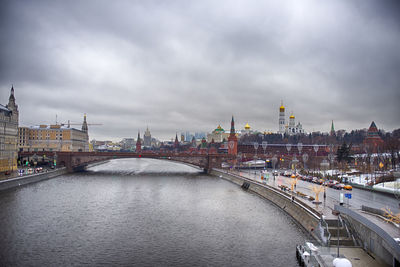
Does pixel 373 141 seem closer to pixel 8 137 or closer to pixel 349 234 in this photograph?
pixel 349 234

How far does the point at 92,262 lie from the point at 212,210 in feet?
65.5

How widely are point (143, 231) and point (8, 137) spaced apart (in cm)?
5269

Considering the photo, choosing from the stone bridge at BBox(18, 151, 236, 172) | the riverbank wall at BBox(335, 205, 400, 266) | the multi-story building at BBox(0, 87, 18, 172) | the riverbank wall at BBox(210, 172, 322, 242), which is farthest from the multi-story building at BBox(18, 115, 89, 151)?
the riverbank wall at BBox(335, 205, 400, 266)

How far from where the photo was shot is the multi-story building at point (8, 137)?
6650 cm

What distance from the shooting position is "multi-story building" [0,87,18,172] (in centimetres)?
6650

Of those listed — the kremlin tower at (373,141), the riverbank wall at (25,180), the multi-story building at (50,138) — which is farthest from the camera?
the multi-story building at (50,138)

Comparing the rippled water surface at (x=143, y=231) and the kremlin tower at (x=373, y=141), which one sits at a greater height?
the kremlin tower at (x=373, y=141)

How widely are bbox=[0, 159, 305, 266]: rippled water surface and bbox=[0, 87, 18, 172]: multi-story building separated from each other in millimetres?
19557

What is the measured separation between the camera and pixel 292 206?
35.6 meters

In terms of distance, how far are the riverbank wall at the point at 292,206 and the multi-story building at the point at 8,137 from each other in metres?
47.4

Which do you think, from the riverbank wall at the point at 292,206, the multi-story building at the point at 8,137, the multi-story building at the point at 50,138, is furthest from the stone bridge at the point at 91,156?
the multi-story building at the point at 50,138

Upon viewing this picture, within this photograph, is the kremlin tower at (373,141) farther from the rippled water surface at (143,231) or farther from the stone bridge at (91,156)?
the rippled water surface at (143,231)

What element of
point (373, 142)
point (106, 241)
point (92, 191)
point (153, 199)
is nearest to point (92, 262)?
point (106, 241)

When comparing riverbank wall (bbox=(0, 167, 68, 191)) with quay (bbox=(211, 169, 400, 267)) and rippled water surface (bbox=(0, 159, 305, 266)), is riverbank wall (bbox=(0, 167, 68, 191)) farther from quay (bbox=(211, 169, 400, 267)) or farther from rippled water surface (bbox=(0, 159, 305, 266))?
quay (bbox=(211, 169, 400, 267))
